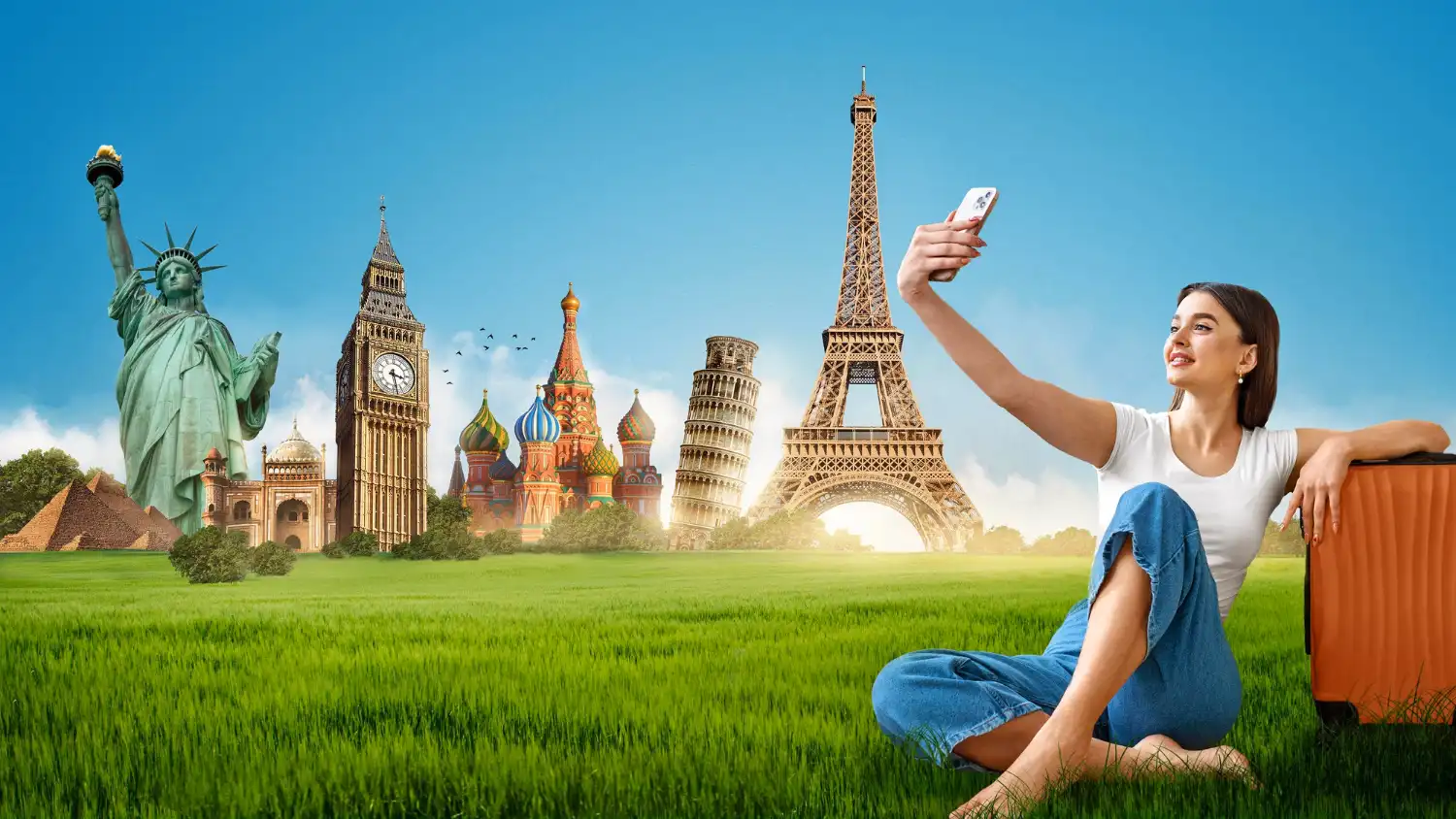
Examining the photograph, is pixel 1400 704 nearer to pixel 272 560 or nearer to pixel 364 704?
pixel 364 704

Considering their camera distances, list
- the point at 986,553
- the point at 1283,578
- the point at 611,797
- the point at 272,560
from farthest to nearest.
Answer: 1. the point at 986,553
2. the point at 272,560
3. the point at 1283,578
4. the point at 611,797

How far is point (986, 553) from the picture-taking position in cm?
2722

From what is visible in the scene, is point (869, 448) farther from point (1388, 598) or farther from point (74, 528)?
point (1388, 598)

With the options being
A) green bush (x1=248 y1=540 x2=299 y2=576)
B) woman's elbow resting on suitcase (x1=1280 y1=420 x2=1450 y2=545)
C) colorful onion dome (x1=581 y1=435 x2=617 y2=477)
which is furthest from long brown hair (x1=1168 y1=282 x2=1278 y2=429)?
colorful onion dome (x1=581 y1=435 x2=617 y2=477)

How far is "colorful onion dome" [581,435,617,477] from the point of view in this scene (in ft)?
127

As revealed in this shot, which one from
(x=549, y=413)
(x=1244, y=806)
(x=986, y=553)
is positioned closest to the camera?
(x=1244, y=806)

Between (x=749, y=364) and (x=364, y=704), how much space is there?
36.2 m

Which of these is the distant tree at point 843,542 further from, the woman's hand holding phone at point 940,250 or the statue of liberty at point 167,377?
the woman's hand holding phone at point 940,250

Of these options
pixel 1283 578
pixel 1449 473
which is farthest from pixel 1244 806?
pixel 1283 578

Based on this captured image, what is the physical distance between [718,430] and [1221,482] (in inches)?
1438

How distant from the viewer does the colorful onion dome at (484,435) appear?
41938mm

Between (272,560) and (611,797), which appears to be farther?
(272,560)

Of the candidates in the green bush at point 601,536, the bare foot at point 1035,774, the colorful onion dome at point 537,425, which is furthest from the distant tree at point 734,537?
the bare foot at point 1035,774

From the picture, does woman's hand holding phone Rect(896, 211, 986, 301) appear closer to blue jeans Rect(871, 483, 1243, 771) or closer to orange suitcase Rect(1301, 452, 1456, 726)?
blue jeans Rect(871, 483, 1243, 771)
